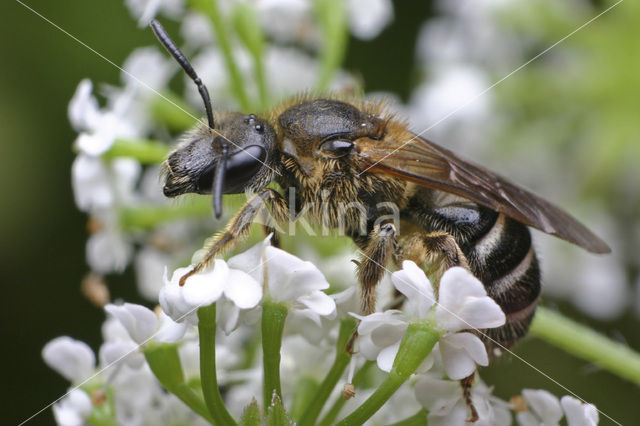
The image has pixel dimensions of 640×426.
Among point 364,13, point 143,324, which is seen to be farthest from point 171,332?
point 364,13

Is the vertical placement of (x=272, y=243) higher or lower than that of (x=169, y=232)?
lower

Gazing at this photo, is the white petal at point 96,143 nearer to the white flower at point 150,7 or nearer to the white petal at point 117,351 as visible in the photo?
the white flower at point 150,7

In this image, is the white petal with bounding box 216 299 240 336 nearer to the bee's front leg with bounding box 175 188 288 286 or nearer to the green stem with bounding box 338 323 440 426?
the bee's front leg with bounding box 175 188 288 286

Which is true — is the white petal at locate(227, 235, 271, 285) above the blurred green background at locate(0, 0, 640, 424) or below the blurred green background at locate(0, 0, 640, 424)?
below

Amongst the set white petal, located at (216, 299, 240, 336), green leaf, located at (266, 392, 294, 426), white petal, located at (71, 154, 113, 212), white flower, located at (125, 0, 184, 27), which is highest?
white flower, located at (125, 0, 184, 27)

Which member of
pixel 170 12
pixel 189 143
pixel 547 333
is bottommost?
pixel 547 333

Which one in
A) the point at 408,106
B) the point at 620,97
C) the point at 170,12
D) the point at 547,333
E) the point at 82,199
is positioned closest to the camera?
the point at 547,333

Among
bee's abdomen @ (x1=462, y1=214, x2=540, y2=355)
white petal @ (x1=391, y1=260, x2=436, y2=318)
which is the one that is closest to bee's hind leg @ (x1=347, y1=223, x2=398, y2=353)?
white petal @ (x1=391, y1=260, x2=436, y2=318)

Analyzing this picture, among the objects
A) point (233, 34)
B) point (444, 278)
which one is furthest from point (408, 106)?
point (444, 278)

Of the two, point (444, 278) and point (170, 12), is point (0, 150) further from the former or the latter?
point (444, 278)
